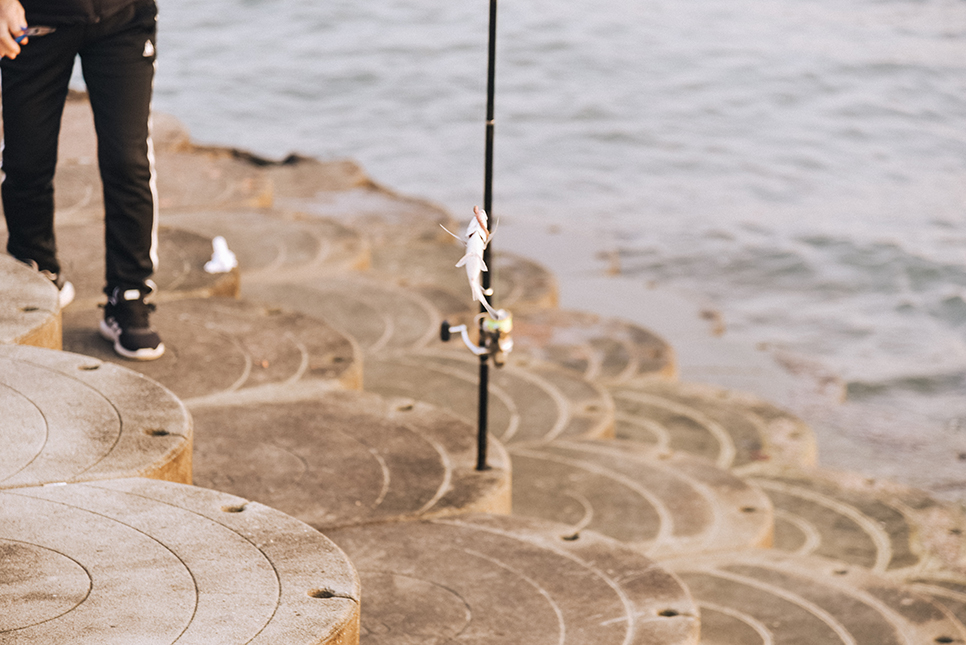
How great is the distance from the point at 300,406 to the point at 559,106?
1534cm

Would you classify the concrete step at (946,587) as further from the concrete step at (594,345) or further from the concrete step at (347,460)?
the concrete step at (594,345)

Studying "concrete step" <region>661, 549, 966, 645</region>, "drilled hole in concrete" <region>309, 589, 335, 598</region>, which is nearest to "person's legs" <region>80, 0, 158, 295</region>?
"drilled hole in concrete" <region>309, 589, 335, 598</region>

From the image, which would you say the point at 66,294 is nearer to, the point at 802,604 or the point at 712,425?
the point at 802,604

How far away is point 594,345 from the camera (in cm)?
671

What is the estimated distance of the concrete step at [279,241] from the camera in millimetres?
5719

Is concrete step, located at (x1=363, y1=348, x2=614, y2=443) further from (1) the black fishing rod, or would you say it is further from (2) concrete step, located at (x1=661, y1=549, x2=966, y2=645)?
(1) the black fishing rod

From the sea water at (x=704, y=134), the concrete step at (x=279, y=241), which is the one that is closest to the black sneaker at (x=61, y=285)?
the concrete step at (x=279, y=241)

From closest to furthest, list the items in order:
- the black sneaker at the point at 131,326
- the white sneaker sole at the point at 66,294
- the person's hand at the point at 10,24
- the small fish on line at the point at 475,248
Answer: the small fish on line at the point at 475,248, the person's hand at the point at 10,24, the black sneaker at the point at 131,326, the white sneaker sole at the point at 66,294

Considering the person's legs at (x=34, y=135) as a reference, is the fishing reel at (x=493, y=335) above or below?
below

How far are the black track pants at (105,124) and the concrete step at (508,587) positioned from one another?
132 centimetres

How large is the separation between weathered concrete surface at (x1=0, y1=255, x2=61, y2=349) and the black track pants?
233mm

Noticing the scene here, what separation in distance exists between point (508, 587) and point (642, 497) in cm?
152

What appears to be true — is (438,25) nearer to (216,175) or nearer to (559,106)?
(559,106)

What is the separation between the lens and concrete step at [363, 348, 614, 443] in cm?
480
